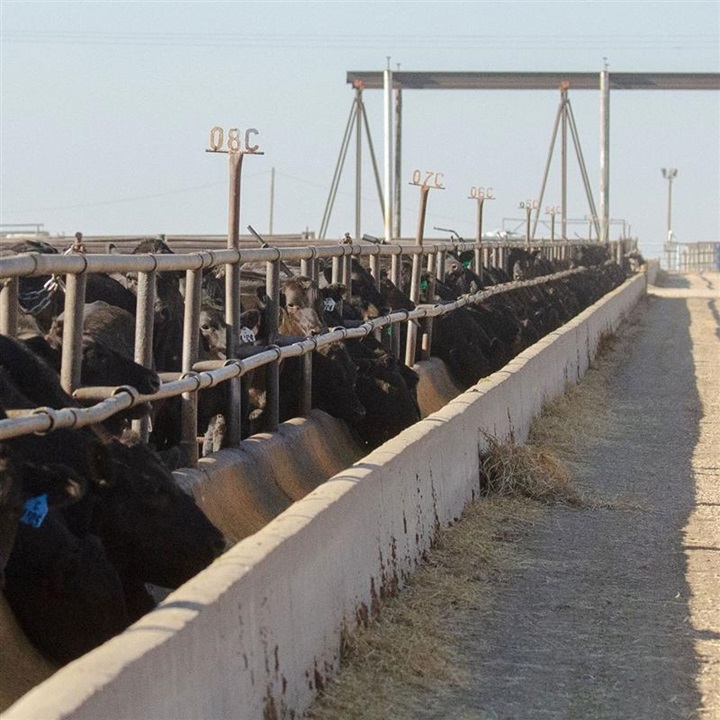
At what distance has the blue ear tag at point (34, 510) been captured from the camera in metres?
5.44

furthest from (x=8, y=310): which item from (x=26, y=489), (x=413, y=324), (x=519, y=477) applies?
(x=413, y=324)

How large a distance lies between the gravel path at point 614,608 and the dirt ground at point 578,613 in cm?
1

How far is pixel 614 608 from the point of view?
796 cm

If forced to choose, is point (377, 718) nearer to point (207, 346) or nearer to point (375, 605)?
point (375, 605)

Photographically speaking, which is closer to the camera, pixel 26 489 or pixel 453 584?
pixel 26 489

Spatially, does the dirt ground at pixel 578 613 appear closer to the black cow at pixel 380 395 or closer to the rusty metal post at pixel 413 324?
the black cow at pixel 380 395

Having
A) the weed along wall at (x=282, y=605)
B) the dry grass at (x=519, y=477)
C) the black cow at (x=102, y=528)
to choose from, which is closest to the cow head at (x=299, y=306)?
the dry grass at (x=519, y=477)

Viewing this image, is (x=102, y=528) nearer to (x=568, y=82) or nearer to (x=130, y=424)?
(x=130, y=424)

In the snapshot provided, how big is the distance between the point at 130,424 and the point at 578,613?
2343 mm

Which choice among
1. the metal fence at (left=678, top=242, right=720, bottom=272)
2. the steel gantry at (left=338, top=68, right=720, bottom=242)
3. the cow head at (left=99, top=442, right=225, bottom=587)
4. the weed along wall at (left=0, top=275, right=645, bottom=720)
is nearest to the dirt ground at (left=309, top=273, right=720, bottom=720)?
the weed along wall at (left=0, top=275, right=645, bottom=720)

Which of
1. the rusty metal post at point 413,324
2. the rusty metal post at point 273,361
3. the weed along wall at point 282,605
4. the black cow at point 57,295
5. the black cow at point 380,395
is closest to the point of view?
the weed along wall at point 282,605

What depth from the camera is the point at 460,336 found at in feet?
61.5

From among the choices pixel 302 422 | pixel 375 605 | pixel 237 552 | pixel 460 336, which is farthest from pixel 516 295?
pixel 237 552

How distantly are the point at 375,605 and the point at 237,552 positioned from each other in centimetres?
169
